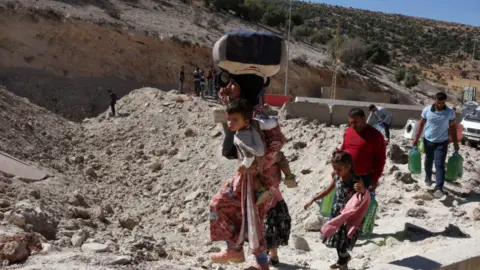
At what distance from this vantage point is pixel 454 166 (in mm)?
7262

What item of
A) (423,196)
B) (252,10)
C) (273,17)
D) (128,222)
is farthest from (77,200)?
(273,17)

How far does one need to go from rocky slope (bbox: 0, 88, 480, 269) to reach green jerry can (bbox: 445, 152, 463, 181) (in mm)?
234

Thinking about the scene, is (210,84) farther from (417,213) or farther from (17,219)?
(17,219)

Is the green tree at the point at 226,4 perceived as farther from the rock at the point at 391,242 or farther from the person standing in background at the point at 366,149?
the person standing in background at the point at 366,149

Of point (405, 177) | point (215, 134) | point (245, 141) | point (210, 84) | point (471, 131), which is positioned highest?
point (245, 141)

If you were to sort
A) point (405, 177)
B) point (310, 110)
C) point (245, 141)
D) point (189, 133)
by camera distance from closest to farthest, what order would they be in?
point (245, 141) < point (405, 177) < point (189, 133) < point (310, 110)

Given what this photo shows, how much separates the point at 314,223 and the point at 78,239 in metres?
2.72

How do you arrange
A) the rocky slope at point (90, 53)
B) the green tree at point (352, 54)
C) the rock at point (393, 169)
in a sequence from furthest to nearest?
the green tree at point (352, 54), the rocky slope at point (90, 53), the rock at point (393, 169)

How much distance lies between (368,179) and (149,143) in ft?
→ 30.6

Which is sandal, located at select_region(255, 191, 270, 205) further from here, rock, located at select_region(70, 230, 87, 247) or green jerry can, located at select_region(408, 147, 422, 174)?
green jerry can, located at select_region(408, 147, 422, 174)

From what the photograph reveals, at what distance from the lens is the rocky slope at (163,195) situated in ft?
16.6

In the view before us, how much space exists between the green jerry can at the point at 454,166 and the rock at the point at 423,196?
0.60 metres

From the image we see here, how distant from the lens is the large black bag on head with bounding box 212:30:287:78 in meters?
4.14

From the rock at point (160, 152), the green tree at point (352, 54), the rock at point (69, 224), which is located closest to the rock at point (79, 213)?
the rock at point (69, 224)
